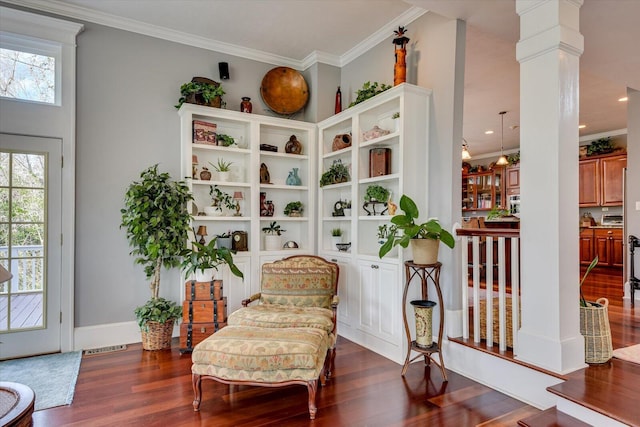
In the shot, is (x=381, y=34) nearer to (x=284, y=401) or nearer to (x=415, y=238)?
(x=415, y=238)

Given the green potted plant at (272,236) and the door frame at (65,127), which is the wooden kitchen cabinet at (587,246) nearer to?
the green potted plant at (272,236)

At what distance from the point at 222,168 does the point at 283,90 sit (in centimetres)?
118

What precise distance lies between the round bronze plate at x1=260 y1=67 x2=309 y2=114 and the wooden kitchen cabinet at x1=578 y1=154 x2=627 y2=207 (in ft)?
23.0

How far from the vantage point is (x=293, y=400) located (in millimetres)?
2676

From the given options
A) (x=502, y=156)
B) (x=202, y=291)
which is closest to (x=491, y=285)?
(x=202, y=291)

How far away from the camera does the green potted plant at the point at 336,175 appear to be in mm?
4312

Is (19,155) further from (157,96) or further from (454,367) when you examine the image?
(454,367)

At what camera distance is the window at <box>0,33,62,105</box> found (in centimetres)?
356

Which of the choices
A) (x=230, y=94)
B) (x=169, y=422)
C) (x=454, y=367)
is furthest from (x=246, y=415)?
(x=230, y=94)

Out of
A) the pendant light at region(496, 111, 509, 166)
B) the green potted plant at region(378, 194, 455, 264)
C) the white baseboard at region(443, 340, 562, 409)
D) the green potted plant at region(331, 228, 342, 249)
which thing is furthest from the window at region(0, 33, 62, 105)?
the pendant light at region(496, 111, 509, 166)

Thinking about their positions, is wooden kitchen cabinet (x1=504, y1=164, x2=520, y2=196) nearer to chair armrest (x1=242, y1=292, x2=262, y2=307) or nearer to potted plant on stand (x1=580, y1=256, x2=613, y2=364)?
potted plant on stand (x1=580, y1=256, x2=613, y2=364)

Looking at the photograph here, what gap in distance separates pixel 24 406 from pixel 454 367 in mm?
2834

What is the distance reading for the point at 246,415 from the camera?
8.12 ft

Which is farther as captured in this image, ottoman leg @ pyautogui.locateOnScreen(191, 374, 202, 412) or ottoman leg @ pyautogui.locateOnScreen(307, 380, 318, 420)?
ottoman leg @ pyautogui.locateOnScreen(191, 374, 202, 412)
